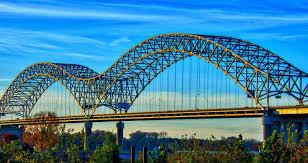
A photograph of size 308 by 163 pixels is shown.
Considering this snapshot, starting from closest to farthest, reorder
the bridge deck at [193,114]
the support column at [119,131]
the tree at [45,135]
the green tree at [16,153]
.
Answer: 1. the green tree at [16,153]
2. the tree at [45,135]
3. the bridge deck at [193,114]
4. the support column at [119,131]

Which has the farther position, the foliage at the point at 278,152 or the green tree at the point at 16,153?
the green tree at the point at 16,153

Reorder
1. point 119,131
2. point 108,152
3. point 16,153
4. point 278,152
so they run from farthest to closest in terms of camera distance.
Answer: point 119,131 < point 16,153 < point 108,152 < point 278,152

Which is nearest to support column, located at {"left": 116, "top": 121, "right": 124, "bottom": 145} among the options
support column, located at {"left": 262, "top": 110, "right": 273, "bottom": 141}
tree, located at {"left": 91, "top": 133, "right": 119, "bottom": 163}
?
support column, located at {"left": 262, "top": 110, "right": 273, "bottom": 141}

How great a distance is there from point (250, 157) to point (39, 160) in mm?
15096

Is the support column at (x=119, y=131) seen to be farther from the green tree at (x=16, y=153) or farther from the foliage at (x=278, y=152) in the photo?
the foliage at (x=278, y=152)

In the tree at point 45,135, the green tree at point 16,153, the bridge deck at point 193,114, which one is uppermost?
the bridge deck at point 193,114

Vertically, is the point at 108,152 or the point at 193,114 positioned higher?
the point at 193,114

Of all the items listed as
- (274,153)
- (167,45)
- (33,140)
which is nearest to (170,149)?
(274,153)

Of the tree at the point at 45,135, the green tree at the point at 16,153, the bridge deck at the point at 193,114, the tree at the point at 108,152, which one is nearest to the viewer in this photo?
the tree at the point at 108,152

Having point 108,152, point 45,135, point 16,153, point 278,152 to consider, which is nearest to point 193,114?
point 45,135

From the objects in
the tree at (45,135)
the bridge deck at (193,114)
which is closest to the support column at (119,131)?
the bridge deck at (193,114)

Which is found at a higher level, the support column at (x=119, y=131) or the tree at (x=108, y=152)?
the support column at (x=119, y=131)

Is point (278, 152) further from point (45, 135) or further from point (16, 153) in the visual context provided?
point (45, 135)

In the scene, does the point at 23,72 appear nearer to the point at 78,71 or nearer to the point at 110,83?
the point at 78,71
